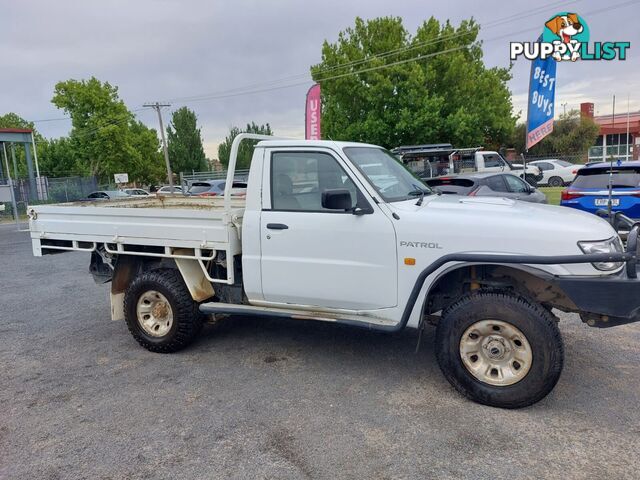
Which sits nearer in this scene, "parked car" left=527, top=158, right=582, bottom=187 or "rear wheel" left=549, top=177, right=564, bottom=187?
"parked car" left=527, top=158, right=582, bottom=187

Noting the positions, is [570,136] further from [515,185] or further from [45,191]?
[45,191]

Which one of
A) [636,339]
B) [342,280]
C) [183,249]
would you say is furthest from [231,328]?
[636,339]

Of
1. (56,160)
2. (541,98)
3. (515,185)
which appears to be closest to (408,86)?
(541,98)

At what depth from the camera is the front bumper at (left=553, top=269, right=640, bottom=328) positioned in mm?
3275

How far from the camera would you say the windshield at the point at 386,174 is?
13.6ft

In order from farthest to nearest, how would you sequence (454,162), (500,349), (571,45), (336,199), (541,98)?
(454,162) < (571,45) < (541,98) < (336,199) < (500,349)

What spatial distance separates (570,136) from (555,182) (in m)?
15.6

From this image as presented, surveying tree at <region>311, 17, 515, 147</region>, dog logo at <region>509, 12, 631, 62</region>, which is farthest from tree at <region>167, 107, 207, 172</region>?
dog logo at <region>509, 12, 631, 62</region>

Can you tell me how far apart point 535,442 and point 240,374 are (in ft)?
8.08

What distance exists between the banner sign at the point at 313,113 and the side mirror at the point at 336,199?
1527 cm

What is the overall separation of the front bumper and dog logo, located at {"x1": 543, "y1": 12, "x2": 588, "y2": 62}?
15360mm

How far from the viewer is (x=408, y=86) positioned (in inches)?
1005

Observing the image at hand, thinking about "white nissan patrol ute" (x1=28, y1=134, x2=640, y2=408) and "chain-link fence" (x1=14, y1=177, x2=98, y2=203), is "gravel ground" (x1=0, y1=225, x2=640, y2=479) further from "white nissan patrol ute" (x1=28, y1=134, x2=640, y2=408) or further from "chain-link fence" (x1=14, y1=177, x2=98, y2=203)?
"chain-link fence" (x1=14, y1=177, x2=98, y2=203)

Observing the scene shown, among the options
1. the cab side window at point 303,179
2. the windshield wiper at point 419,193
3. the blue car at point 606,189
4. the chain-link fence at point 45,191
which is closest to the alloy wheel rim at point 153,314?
the cab side window at point 303,179
